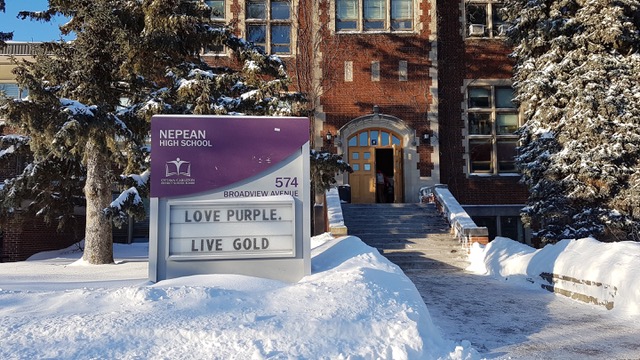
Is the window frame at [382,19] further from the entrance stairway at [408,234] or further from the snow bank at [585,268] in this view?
the snow bank at [585,268]

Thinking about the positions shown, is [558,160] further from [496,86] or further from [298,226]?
[298,226]

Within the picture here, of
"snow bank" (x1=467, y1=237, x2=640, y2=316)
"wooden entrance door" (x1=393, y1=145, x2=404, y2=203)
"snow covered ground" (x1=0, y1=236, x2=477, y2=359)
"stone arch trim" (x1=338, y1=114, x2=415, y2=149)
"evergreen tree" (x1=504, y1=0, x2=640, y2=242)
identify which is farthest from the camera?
"wooden entrance door" (x1=393, y1=145, x2=404, y2=203)

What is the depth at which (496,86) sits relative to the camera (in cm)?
1938

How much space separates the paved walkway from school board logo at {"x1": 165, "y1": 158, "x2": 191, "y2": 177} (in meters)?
3.74

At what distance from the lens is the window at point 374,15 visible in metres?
19.0

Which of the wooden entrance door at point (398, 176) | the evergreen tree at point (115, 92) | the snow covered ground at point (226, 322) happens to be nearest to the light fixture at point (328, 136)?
the wooden entrance door at point (398, 176)

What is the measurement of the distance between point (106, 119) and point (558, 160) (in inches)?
448

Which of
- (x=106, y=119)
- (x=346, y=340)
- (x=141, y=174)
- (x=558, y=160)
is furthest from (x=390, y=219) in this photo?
(x=346, y=340)

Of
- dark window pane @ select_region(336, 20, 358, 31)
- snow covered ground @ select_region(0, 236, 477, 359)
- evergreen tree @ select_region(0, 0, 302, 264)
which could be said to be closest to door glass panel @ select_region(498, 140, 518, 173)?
dark window pane @ select_region(336, 20, 358, 31)

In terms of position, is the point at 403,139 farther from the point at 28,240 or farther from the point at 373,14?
the point at 28,240

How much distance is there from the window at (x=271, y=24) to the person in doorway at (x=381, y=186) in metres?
5.87

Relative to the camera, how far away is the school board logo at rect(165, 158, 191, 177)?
6542 mm

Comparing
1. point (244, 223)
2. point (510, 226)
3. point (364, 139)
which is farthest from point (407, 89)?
point (244, 223)

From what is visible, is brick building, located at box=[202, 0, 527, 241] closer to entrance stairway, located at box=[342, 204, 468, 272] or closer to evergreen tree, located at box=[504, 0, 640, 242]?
entrance stairway, located at box=[342, 204, 468, 272]
